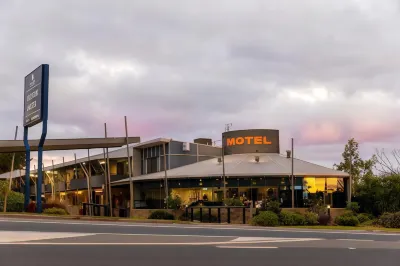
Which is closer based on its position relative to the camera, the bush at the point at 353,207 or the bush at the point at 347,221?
the bush at the point at 347,221

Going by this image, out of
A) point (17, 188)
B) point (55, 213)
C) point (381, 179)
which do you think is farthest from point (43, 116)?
point (17, 188)

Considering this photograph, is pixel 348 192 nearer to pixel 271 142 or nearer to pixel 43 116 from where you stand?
pixel 271 142

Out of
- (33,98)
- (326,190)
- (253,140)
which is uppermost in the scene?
(33,98)

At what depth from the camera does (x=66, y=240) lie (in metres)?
16.4

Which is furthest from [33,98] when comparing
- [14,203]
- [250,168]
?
[250,168]

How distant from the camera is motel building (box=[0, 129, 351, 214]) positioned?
4578 cm

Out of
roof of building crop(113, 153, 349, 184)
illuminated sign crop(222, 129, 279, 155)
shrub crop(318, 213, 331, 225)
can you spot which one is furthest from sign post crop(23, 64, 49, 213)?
illuminated sign crop(222, 129, 279, 155)

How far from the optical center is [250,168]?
1845 inches

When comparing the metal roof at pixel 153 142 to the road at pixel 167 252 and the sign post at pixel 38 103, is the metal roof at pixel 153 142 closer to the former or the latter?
the sign post at pixel 38 103

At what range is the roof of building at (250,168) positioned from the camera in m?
45.5

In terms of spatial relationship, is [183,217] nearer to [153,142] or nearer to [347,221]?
[347,221]

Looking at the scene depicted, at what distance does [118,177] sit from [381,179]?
29.0 meters

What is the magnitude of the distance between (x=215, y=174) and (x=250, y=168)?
329cm

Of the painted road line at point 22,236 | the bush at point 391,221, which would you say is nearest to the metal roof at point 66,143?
the bush at point 391,221
